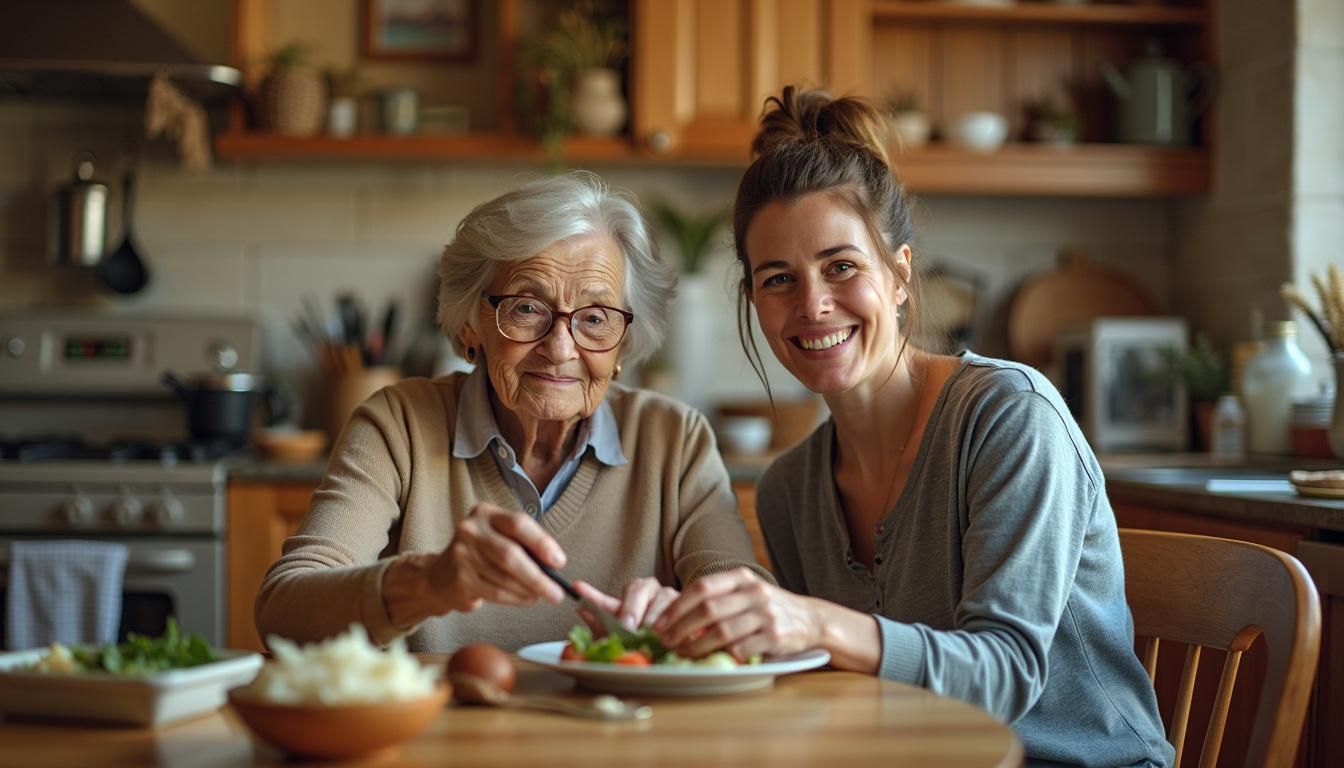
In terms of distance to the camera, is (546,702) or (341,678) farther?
(546,702)

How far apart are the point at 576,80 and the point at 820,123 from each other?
1.72 m

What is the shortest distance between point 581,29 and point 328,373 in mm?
1115

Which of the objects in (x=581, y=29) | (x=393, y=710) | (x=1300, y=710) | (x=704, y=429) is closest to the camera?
(x=393, y=710)

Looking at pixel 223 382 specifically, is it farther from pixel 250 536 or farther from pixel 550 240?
pixel 550 240

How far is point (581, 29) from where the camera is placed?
3.42 m

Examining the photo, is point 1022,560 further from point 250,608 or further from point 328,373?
point 328,373

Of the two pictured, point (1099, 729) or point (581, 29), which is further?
point (581, 29)

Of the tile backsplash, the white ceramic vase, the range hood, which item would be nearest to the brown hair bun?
the white ceramic vase

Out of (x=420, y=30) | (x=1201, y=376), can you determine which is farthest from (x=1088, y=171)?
(x=420, y=30)

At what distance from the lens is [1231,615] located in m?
1.44

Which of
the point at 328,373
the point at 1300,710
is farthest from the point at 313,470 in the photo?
the point at 1300,710

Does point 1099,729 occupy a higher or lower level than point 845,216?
lower

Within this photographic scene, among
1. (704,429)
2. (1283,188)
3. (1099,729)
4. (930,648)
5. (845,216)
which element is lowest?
(1099,729)

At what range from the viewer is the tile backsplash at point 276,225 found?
3.59 m
